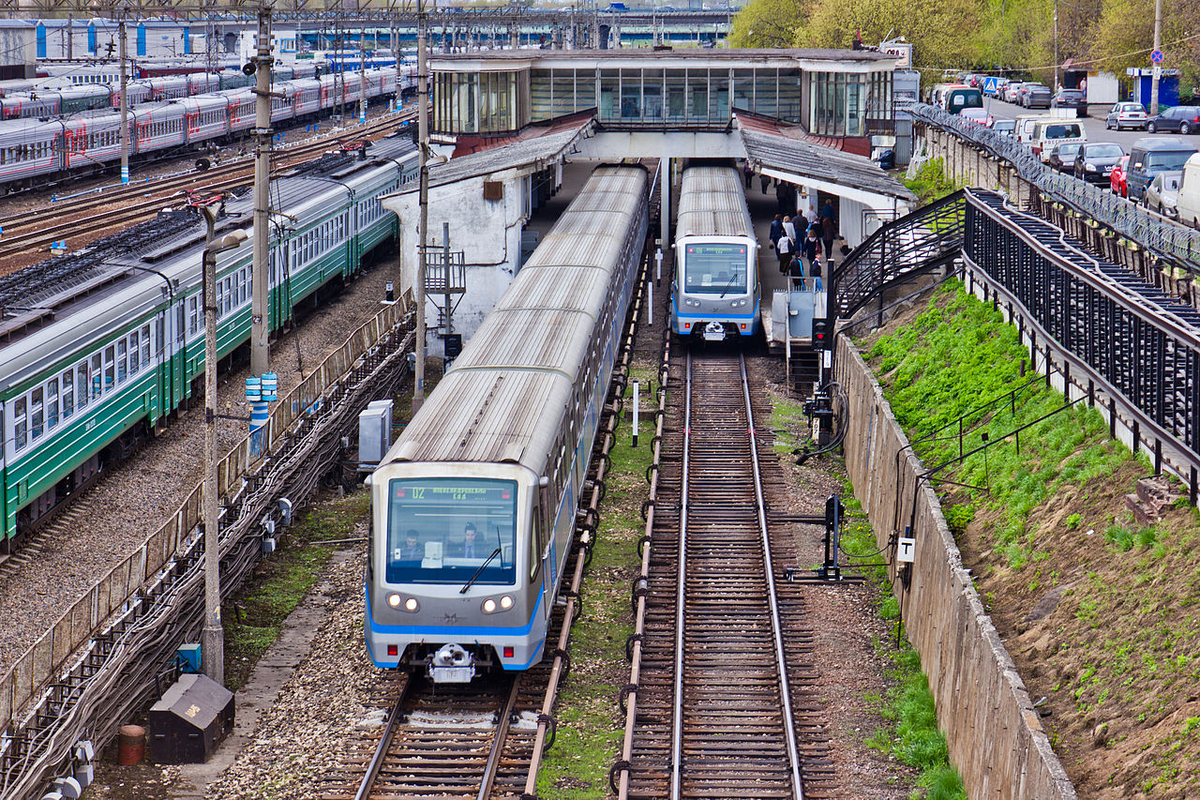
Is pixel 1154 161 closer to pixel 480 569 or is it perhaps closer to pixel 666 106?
pixel 666 106

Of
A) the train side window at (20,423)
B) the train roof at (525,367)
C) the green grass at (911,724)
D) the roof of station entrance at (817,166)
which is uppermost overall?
the roof of station entrance at (817,166)

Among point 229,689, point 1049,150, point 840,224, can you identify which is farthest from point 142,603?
point 1049,150

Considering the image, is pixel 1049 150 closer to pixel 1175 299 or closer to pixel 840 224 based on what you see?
pixel 840 224

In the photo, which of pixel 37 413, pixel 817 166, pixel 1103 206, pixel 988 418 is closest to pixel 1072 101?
pixel 817 166

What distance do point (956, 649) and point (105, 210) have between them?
38306 mm

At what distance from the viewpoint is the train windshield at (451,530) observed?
47.0ft

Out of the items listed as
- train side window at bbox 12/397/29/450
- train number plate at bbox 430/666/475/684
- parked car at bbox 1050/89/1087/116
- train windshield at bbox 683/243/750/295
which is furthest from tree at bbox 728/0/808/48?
train number plate at bbox 430/666/475/684

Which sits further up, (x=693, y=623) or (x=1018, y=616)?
(x=1018, y=616)

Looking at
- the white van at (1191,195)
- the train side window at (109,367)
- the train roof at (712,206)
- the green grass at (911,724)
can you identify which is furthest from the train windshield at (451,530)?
the white van at (1191,195)

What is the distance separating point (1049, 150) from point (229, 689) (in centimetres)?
3120

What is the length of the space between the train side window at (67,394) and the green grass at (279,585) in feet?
11.3

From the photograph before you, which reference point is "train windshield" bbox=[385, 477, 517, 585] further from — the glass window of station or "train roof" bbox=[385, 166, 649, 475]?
the glass window of station

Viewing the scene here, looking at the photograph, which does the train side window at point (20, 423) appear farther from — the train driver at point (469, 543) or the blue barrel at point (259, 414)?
the train driver at point (469, 543)

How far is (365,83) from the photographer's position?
91.2 metres
